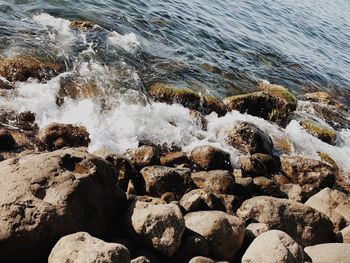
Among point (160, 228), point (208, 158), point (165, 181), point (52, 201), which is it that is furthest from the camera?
point (208, 158)

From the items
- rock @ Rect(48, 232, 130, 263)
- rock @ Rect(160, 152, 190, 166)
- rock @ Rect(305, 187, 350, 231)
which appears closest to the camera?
rock @ Rect(48, 232, 130, 263)

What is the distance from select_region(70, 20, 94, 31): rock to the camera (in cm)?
1680

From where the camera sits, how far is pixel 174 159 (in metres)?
11.2

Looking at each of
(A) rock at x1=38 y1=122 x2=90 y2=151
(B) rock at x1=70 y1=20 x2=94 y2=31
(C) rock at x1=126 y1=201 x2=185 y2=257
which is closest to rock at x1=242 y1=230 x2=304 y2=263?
(C) rock at x1=126 y1=201 x2=185 y2=257

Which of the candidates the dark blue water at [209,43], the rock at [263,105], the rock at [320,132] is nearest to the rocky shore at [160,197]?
the rock at [263,105]

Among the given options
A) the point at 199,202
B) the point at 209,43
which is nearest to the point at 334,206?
the point at 199,202

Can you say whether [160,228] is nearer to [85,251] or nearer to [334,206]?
[85,251]

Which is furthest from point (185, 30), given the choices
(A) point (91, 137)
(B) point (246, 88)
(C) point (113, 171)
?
(C) point (113, 171)

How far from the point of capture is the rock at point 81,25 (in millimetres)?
16797

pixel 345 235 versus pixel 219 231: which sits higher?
pixel 219 231

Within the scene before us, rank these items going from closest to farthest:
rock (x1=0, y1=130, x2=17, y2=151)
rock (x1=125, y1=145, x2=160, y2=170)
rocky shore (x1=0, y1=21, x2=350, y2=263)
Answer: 1. rocky shore (x1=0, y1=21, x2=350, y2=263)
2. rock (x1=0, y1=130, x2=17, y2=151)
3. rock (x1=125, y1=145, x2=160, y2=170)

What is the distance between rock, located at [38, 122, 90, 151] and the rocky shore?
3 cm

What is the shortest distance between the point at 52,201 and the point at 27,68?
23.0ft

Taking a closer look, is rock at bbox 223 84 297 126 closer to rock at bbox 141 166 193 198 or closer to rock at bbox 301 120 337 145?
rock at bbox 301 120 337 145
